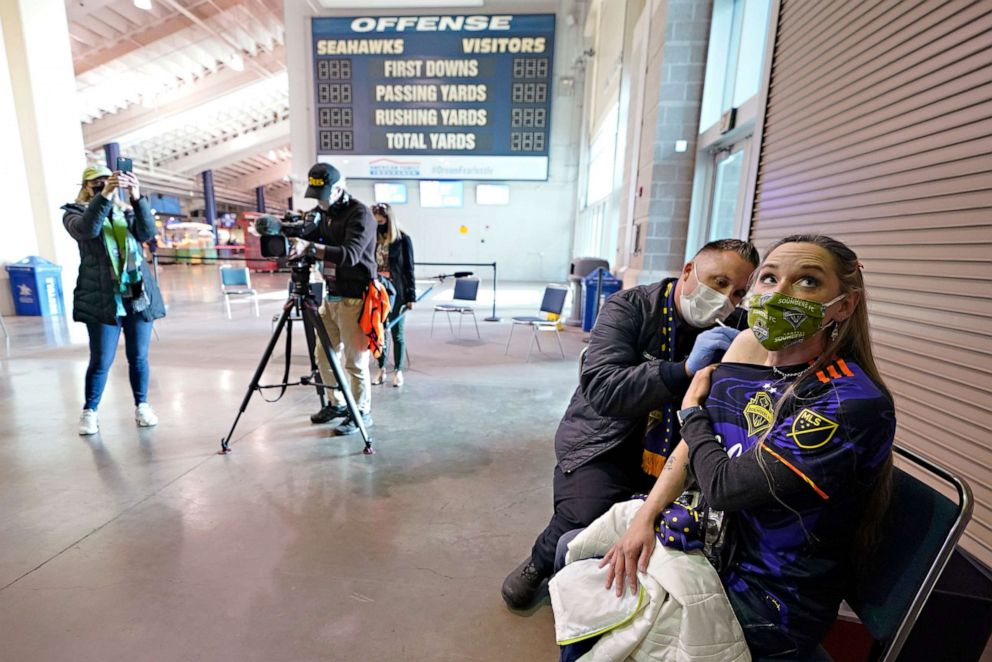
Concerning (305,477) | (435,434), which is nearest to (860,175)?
(435,434)

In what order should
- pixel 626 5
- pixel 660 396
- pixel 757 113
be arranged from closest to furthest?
pixel 660 396
pixel 757 113
pixel 626 5

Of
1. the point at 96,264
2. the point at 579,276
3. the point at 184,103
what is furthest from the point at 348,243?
the point at 184,103

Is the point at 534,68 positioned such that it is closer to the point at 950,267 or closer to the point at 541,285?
the point at 541,285

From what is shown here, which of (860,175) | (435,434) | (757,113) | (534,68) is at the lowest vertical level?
(435,434)

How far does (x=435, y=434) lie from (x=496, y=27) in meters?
11.1

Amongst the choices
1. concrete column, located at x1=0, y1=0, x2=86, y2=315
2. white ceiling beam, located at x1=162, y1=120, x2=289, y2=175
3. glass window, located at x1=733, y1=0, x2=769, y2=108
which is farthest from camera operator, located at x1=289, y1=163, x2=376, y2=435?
white ceiling beam, located at x1=162, y1=120, x2=289, y2=175

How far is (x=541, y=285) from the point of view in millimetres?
12594

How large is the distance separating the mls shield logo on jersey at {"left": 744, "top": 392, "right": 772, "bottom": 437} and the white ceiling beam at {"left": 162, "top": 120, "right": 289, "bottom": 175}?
24958 millimetres

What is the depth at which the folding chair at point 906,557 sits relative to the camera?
0.85 m

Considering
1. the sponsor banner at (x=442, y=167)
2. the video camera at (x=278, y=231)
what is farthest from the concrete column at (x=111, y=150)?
the video camera at (x=278, y=231)

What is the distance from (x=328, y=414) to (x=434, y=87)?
10232mm

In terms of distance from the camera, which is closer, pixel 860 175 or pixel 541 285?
pixel 860 175

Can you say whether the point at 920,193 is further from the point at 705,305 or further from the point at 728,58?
the point at 728,58

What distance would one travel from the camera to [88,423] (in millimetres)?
2844
